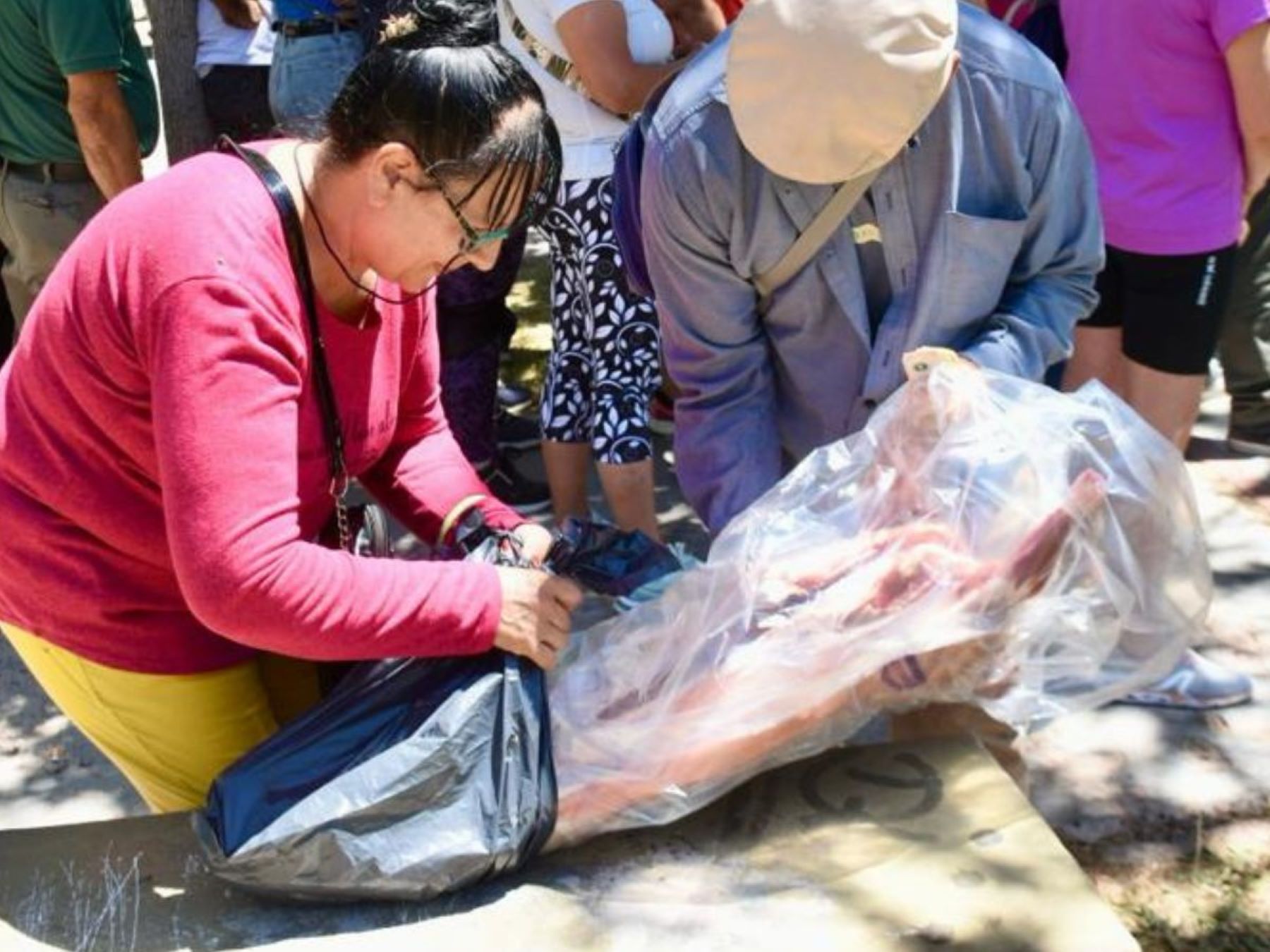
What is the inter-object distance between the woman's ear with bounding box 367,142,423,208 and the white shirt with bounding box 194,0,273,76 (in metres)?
3.10

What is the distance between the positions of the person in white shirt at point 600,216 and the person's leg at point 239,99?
153 cm

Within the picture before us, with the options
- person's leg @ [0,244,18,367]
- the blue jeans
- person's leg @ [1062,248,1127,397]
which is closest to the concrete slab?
person's leg @ [1062,248,1127,397]

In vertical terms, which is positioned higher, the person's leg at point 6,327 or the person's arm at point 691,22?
the person's arm at point 691,22

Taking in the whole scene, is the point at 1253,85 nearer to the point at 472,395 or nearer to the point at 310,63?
the point at 472,395

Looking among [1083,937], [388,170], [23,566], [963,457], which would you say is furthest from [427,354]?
[1083,937]

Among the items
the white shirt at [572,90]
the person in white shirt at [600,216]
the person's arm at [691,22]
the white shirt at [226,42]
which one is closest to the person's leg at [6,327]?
the white shirt at [226,42]

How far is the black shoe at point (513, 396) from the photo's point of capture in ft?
16.1

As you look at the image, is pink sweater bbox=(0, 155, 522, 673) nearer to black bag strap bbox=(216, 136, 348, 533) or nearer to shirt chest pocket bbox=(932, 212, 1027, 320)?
black bag strap bbox=(216, 136, 348, 533)

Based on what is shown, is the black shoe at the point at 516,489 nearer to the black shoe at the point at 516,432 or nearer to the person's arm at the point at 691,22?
the black shoe at the point at 516,432

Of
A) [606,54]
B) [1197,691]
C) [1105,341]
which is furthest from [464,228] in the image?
[1105,341]

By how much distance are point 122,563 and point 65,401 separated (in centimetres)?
22

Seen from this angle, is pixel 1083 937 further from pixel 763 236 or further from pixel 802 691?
pixel 763 236

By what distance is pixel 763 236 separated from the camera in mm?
2223

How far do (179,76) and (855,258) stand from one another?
310 centimetres
